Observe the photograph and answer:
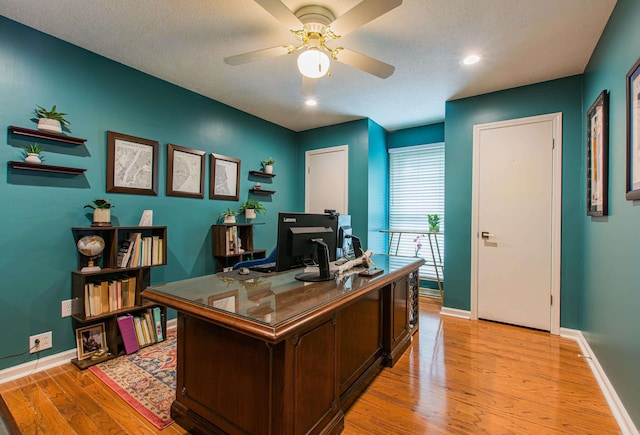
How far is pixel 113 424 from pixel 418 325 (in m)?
2.72

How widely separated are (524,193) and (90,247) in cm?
420

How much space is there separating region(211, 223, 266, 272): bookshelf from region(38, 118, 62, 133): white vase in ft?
5.48

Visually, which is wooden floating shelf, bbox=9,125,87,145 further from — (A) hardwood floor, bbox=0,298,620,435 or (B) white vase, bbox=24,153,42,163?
(A) hardwood floor, bbox=0,298,620,435

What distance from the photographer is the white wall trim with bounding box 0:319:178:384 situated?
2.15 m

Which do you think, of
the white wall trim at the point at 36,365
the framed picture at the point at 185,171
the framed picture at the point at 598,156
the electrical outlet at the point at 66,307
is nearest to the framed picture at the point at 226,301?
the electrical outlet at the point at 66,307

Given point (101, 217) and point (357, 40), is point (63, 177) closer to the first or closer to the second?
point (101, 217)

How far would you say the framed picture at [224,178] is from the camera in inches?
143

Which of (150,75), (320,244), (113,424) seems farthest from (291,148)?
(113,424)

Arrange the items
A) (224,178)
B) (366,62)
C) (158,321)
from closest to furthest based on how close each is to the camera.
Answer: (366,62) → (158,321) → (224,178)

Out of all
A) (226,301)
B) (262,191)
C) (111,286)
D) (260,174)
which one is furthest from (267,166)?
(226,301)

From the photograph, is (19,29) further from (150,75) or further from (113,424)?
(113,424)

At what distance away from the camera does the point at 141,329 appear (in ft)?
8.80

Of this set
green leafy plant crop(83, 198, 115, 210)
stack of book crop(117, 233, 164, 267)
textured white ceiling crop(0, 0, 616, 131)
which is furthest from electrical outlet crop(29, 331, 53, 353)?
textured white ceiling crop(0, 0, 616, 131)

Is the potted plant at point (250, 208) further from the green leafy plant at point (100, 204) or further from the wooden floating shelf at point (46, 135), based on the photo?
the wooden floating shelf at point (46, 135)
